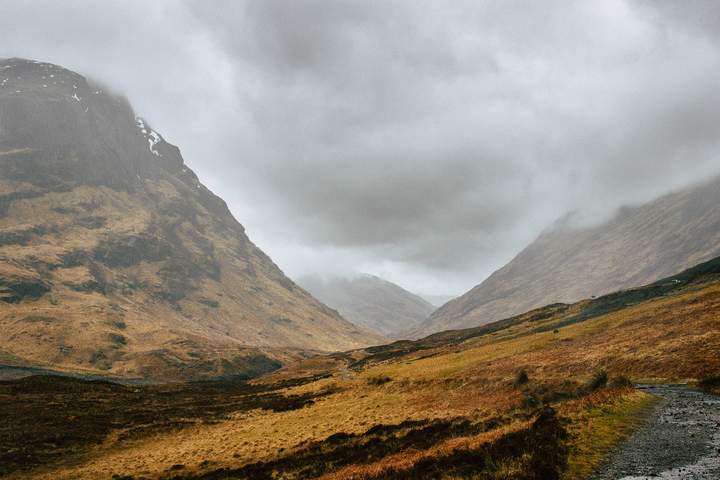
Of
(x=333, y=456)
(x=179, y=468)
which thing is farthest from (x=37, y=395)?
(x=333, y=456)

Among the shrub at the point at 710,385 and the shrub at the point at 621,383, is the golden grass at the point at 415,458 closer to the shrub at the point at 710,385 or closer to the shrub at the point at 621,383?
the shrub at the point at 621,383

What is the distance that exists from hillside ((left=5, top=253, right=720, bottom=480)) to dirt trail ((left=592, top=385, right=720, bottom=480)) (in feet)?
2.89

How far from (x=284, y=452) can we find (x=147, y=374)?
7004 inches

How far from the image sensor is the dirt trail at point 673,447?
13.1m

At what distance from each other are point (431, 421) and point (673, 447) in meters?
22.5

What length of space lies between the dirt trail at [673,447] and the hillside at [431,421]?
2.89 feet

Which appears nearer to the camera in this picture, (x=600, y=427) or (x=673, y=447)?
(x=673, y=447)

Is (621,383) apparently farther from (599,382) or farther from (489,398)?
(489,398)

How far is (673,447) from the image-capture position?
15477mm

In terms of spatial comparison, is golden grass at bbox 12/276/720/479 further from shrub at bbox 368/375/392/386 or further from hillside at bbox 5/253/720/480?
shrub at bbox 368/375/392/386

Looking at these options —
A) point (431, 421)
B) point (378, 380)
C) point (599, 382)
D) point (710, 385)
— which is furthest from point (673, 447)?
point (378, 380)

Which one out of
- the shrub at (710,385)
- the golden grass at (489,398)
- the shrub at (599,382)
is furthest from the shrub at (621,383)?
the shrub at (710,385)

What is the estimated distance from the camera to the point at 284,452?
36.0m

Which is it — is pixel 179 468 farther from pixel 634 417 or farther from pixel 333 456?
pixel 634 417
